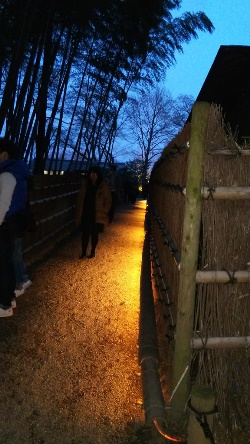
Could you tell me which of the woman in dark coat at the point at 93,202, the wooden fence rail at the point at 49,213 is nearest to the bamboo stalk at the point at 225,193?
the wooden fence rail at the point at 49,213

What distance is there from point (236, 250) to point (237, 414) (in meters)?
1.00

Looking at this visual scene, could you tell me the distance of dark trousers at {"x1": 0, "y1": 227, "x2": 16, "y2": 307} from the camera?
402cm

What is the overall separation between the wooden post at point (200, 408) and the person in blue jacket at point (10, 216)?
249 centimetres

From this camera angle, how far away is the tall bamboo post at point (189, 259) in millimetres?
2309

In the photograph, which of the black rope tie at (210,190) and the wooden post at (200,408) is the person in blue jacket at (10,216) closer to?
the black rope tie at (210,190)

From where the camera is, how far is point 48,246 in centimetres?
802

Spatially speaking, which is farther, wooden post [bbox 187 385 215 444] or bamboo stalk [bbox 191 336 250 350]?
bamboo stalk [bbox 191 336 250 350]

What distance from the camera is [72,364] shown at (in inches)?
134

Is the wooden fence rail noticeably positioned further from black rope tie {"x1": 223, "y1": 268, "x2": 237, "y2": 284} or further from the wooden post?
the wooden post

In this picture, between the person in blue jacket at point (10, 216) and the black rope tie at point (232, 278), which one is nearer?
the black rope tie at point (232, 278)

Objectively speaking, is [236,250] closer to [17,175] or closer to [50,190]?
[17,175]

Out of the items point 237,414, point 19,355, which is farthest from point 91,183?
point 237,414

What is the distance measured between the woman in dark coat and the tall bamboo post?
191 inches

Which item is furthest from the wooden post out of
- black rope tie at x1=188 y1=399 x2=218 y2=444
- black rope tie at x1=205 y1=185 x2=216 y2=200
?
black rope tie at x1=205 y1=185 x2=216 y2=200
